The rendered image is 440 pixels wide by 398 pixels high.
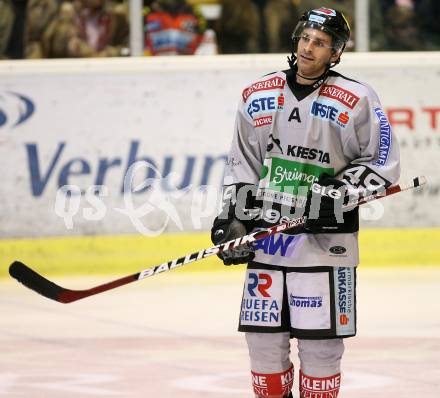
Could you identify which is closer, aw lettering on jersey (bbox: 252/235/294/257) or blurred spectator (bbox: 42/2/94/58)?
aw lettering on jersey (bbox: 252/235/294/257)

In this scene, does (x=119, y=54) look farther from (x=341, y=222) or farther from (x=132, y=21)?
(x=341, y=222)

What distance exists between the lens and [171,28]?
9.38 meters

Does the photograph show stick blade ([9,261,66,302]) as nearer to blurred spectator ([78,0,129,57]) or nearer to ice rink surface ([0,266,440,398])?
ice rink surface ([0,266,440,398])

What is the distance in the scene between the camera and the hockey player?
15.0 feet

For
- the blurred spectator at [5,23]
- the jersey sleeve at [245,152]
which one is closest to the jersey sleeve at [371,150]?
the jersey sleeve at [245,152]

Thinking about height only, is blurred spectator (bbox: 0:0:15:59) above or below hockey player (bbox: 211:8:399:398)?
above

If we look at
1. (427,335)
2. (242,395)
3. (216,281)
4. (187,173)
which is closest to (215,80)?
(187,173)

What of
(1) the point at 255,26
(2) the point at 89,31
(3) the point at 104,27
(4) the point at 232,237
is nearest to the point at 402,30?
(1) the point at 255,26

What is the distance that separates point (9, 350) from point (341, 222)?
258 centimetres

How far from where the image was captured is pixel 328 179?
4.57 m

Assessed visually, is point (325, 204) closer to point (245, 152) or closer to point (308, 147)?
point (308, 147)

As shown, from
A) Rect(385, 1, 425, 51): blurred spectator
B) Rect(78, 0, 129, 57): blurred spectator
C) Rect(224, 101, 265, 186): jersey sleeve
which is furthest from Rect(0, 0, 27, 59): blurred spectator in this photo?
Rect(224, 101, 265, 186): jersey sleeve

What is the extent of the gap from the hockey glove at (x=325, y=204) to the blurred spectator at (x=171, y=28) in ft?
15.9

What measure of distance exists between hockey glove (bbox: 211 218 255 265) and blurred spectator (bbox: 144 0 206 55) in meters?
4.71
